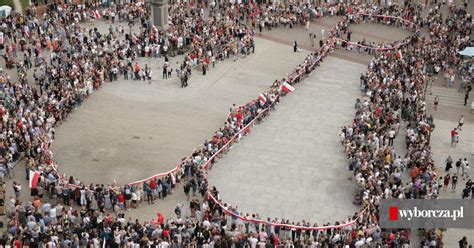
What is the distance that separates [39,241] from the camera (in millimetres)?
32562

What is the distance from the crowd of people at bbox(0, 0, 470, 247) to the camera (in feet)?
108

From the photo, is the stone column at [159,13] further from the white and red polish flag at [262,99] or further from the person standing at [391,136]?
the person standing at [391,136]

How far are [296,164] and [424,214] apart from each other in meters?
9.06

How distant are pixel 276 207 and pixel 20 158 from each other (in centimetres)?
1486

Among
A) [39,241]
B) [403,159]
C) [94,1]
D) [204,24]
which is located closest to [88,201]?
[39,241]

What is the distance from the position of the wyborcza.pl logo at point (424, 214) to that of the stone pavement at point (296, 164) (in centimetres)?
238

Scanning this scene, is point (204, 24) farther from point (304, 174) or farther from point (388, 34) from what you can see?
point (304, 174)

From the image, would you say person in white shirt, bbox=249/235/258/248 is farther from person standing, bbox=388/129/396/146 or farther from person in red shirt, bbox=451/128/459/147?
person in red shirt, bbox=451/128/459/147

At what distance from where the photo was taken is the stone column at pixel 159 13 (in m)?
56.2

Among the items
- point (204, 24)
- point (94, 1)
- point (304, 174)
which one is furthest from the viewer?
point (94, 1)

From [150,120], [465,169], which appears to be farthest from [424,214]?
[150,120]

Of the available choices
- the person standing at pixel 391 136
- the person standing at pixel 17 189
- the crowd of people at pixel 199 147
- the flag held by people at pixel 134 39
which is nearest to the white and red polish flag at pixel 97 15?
the crowd of people at pixel 199 147

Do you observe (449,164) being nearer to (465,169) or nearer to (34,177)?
(465,169)

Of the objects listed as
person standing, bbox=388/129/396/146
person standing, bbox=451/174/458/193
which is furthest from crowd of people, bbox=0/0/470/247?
person standing, bbox=451/174/458/193
